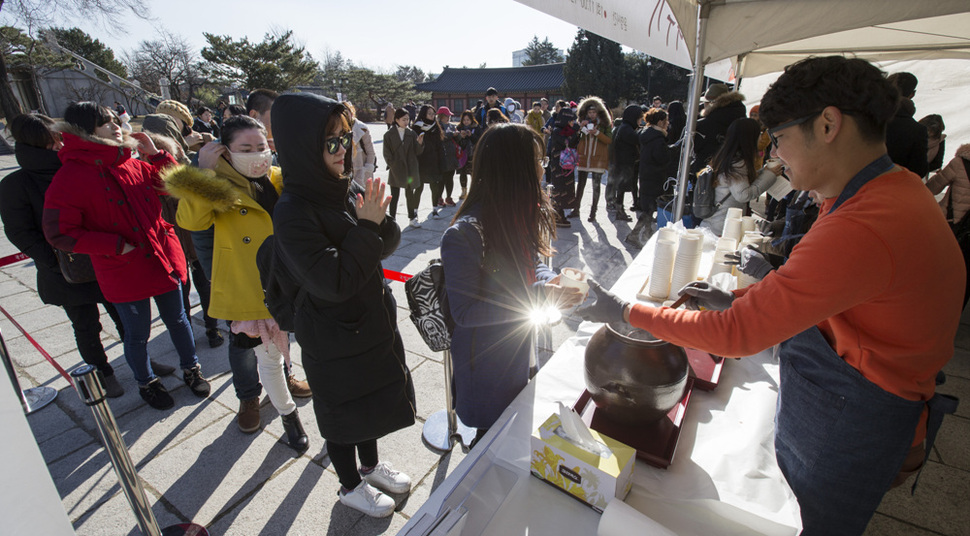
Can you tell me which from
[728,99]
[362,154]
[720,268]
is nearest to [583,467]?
[720,268]

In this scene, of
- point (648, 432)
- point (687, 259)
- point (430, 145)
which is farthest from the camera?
point (430, 145)

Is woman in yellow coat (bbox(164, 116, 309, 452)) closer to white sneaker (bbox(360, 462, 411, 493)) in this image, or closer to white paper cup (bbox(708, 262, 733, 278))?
white sneaker (bbox(360, 462, 411, 493))

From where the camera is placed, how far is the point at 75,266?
2.46 meters

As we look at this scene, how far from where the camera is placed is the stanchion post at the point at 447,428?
228 cm

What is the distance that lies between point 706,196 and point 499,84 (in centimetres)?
3652

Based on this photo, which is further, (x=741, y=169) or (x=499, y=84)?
(x=499, y=84)

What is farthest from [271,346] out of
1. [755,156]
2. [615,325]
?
[755,156]

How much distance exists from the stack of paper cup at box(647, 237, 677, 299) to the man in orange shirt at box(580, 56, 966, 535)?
997 millimetres

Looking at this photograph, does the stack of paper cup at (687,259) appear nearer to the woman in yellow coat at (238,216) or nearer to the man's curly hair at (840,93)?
the man's curly hair at (840,93)

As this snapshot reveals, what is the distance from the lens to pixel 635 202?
24.3 ft

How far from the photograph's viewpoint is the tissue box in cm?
107

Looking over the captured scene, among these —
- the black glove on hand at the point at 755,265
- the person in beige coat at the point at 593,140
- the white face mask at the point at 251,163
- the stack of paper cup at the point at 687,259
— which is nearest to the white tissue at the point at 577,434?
the black glove on hand at the point at 755,265

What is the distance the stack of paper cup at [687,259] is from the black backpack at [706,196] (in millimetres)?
1488

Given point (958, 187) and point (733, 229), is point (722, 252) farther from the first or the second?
point (958, 187)
